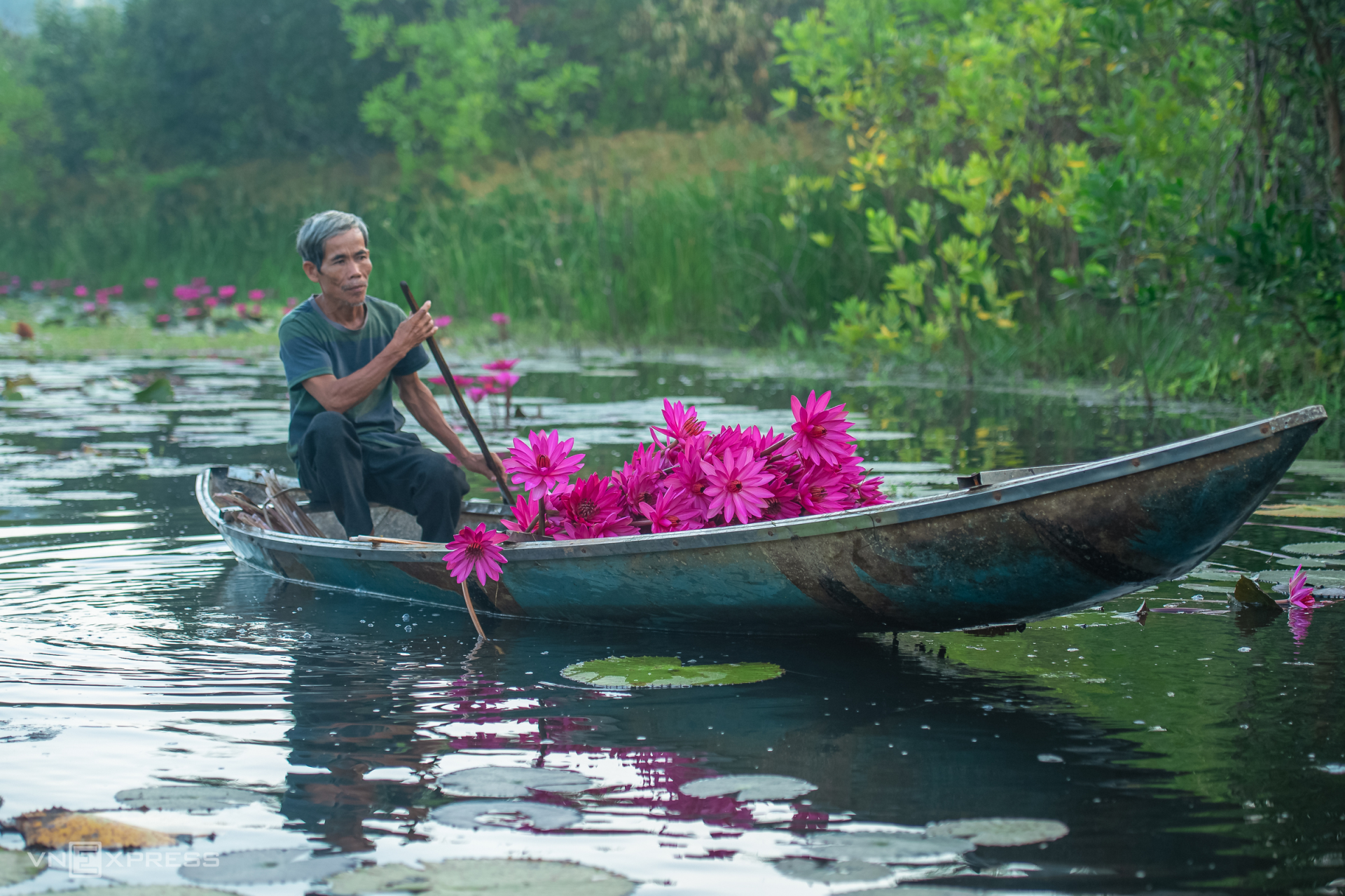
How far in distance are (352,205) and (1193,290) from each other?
56.6 ft

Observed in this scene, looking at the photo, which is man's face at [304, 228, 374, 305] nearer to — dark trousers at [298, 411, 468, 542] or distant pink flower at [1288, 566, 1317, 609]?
dark trousers at [298, 411, 468, 542]

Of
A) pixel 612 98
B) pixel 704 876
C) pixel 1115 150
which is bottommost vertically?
pixel 704 876

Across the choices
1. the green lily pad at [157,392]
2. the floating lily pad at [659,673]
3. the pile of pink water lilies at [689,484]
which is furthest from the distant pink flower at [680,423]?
the green lily pad at [157,392]

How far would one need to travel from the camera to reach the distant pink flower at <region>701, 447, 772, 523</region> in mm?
3711

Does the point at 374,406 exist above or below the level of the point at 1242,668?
above

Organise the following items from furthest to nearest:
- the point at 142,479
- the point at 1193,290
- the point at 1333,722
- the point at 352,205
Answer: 1. the point at 352,205
2. the point at 1193,290
3. the point at 142,479
4. the point at 1333,722

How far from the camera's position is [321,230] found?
465 cm

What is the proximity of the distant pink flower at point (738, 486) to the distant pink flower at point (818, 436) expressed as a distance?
140 mm

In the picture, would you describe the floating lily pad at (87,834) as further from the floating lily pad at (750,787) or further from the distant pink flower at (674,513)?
the distant pink flower at (674,513)

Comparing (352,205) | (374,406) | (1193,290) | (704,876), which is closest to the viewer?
(704,876)

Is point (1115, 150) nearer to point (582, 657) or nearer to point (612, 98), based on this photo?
point (582, 657)

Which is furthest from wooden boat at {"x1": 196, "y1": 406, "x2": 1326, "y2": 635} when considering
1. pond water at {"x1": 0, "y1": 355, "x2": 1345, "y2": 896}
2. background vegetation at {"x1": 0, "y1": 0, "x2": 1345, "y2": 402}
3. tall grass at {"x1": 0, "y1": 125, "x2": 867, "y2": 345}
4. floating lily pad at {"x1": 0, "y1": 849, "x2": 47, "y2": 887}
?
tall grass at {"x1": 0, "y1": 125, "x2": 867, "y2": 345}

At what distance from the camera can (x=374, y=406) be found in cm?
500

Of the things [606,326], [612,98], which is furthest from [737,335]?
[612,98]
